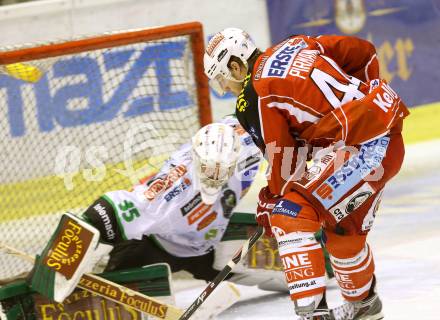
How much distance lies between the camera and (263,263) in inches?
163

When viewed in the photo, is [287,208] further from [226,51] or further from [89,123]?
[89,123]

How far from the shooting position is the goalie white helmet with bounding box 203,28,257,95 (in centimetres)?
336

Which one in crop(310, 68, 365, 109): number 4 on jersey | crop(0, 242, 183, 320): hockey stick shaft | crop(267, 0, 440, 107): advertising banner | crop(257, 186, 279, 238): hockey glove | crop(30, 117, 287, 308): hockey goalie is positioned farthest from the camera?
crop(267, 0, 440, 107): advertising banner

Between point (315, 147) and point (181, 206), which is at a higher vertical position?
point (315, 147)

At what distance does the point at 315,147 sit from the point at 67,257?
95cm

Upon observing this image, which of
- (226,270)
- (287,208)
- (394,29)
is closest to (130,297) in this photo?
(226,270)

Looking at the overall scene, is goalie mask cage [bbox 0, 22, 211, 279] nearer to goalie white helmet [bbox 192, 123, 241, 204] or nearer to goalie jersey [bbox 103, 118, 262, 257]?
goalie jersey [bbox 103, 118, 262, 257]

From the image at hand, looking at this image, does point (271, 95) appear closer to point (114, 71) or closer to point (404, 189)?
point (114, 71)

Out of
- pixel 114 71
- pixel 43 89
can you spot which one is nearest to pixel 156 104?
pixel 114 71

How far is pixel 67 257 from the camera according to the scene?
11.4 ft

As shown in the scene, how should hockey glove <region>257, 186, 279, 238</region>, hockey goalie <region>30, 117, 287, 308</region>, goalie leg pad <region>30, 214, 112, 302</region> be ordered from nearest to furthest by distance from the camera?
hockey glove <region>257, 186, 279, 238</region> → goalie leg pad <region>30, 214, 112, 302</region> → hockey goalie <region>30, 117, 287, 308</region>

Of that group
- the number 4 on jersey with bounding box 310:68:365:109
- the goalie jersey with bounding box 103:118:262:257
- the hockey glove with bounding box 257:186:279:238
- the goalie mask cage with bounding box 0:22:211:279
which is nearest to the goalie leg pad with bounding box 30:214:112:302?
the goalie jersey with bounding box 103:118:262:257

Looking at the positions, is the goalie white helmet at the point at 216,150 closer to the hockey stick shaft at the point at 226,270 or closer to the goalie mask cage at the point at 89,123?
the hockey stick shaft at the point at 226,270

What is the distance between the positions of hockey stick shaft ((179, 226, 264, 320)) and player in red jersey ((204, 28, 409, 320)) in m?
0.06
